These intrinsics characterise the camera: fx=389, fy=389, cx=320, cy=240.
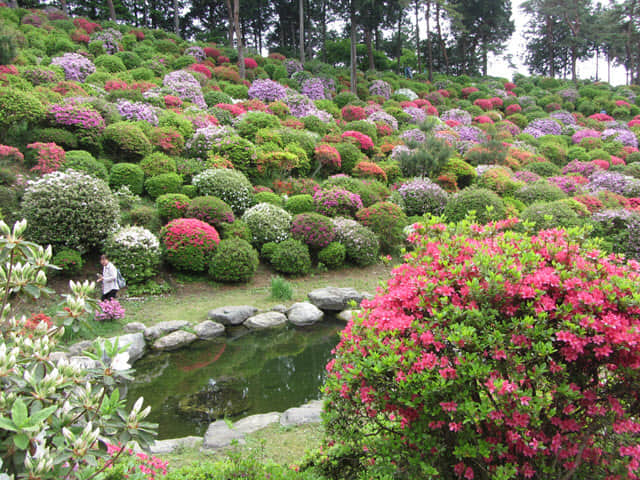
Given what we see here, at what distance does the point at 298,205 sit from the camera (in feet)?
39.4

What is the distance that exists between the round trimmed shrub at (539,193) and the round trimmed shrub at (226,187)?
947 cm

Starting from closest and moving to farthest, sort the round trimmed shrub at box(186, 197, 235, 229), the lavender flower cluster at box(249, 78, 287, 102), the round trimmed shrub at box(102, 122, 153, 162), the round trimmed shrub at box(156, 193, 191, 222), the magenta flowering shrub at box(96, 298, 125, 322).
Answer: the magenta flowering shrub at box(96, 298, 125, 322)
the round trimmed shrub at box(186, 197, 235, 229)
the round trimmed shrub at box(156, 193, 191, 222)
the round trimmed shrub at box(102, 122, 153, 162)
the lavender flower cluster at box(249, 78, 287, 102)

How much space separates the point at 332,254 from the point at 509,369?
343 inches

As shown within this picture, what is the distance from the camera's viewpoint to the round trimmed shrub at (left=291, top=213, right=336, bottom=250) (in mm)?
10852

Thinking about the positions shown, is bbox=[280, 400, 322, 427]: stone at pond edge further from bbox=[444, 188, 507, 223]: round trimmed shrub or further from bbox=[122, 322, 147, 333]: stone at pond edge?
bbox=[444, 188, 507, 223]: round trimmed shrub

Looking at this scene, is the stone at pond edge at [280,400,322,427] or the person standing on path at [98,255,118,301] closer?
the stone at pond edge at [280,400,322,427]

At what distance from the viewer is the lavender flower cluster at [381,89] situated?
27.6 meters

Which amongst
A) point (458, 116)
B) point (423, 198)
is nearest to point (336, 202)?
point (423, 198)

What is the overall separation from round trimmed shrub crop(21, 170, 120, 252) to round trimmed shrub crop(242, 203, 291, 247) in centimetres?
342

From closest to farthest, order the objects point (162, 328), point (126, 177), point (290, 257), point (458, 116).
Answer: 1. point (162, 328)
2. point (290, 257)
3. point (126, 177)
4. point (458, 116)

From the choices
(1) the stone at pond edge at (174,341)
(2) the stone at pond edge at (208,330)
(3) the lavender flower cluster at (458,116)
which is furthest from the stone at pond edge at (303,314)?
(3) the lavender flower cluster at (458,116)

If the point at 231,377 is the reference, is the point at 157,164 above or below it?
above

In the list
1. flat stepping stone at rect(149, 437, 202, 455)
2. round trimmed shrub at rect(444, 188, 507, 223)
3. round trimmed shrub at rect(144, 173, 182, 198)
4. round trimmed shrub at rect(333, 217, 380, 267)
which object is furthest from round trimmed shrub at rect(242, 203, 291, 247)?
flat stepping stone at rect(149, 437, 202, 455)

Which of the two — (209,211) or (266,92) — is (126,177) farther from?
(266,92)
